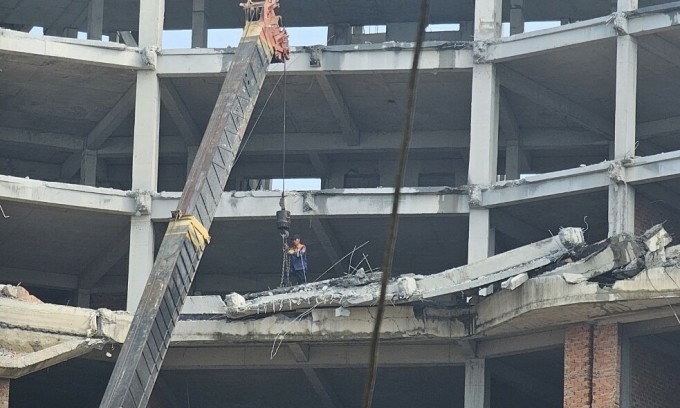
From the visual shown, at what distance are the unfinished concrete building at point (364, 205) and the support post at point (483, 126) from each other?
5 cm

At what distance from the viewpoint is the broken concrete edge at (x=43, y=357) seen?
2708cm

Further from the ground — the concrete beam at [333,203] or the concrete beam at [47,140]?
the concrete beam at [47,140]

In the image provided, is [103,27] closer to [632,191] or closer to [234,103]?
[234,103]

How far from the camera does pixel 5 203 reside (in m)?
33.0

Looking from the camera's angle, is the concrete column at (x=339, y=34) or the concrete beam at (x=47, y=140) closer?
the concrete beam at (x=47, y=140)

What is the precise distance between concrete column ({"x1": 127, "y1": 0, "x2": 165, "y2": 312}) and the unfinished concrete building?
0.05m

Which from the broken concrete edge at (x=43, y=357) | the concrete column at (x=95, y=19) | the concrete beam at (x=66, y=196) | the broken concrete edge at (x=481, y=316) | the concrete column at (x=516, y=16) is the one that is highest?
the concrete column at (x=516, y=16)

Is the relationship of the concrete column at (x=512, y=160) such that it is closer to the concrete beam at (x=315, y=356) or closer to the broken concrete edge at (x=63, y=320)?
the concrete beam at (x=315, y=356)

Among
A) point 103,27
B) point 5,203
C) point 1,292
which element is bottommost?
point 1,292

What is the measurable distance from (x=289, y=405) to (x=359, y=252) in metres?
3.87

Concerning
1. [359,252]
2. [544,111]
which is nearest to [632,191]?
[544,111]

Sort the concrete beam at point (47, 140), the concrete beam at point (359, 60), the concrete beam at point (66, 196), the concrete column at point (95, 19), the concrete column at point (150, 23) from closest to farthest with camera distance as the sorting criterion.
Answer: the concrete beam at point (66, 196) < the concrete beam at point (359, 60) < the concrete column at point (150, 23) < the concrete column at point (95, 19) < the concrete beam at point (47, 140)

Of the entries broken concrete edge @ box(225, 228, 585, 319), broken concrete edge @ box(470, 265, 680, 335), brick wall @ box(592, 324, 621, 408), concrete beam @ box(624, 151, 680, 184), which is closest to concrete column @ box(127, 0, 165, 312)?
broken concrete edge @ box(225, 228, 585, 319)

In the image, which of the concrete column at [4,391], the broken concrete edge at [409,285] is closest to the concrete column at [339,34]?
the broken concrete edge at [409,285]
